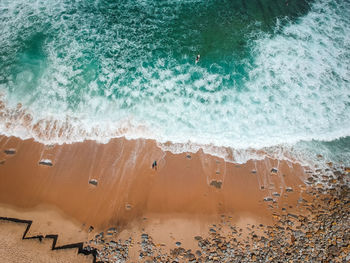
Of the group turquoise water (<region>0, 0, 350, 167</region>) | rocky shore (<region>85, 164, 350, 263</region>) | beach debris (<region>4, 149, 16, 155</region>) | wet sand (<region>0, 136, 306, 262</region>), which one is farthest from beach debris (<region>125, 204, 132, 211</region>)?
beach debris (<region>4, 149, 16, 155</region>)

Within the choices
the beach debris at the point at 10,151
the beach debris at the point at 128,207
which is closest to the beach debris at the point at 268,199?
the beach debris at the point at 128,207

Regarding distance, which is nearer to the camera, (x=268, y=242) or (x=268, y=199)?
(x=268, y=242)

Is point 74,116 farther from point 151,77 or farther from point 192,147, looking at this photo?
point 192,147

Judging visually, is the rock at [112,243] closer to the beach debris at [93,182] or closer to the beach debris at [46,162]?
the beach debris at [93,182]

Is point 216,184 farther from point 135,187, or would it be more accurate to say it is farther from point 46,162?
point 46,162

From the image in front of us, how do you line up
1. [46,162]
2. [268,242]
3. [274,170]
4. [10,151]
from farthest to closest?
[274,170] < [10,151] < [46,162] < [268,242]

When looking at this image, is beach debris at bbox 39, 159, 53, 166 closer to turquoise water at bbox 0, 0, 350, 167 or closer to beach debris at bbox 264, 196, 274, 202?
turquoise water at bbox 0, 0, 350, 167

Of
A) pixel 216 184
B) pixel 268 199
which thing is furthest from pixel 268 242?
pixel 216 184

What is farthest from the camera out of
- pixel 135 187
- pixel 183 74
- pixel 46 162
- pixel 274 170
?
pixel 183 74
